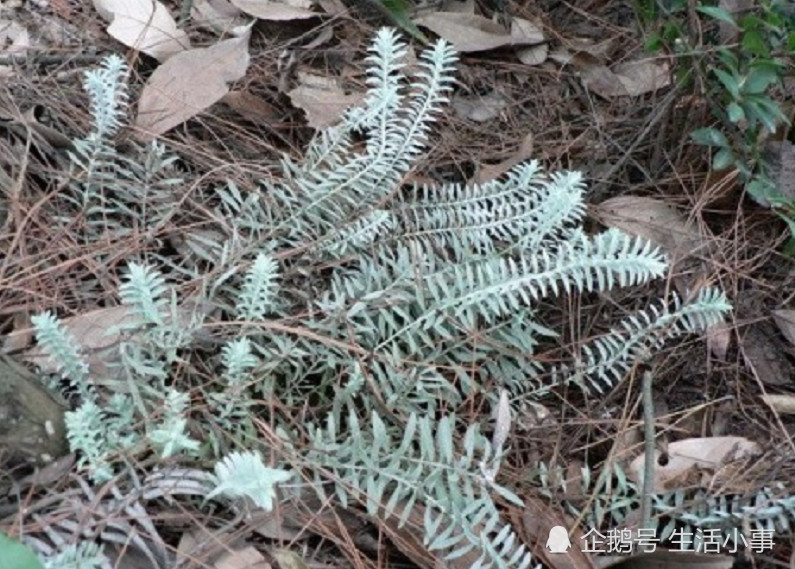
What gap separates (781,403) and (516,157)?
595 mm

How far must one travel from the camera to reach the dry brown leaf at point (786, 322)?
1.67 m

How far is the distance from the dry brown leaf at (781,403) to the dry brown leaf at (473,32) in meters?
0.81

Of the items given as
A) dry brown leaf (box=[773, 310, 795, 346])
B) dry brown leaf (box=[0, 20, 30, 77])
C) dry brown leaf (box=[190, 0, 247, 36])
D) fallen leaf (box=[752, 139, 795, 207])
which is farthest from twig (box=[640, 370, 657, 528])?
dry brown leaf (box=[0, 20, 30, 77])

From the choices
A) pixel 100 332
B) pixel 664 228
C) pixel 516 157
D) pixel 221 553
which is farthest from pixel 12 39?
pixel 664 228

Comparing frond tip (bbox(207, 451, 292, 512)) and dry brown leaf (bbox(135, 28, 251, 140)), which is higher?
dry brown leaf (bbox(135, 28, 251, 140))

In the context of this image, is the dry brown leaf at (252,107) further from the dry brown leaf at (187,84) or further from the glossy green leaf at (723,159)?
the glossy green leaf at (723,159)

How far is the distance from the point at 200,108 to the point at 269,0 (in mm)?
328

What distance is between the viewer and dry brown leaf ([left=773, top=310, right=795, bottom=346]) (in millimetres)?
1671

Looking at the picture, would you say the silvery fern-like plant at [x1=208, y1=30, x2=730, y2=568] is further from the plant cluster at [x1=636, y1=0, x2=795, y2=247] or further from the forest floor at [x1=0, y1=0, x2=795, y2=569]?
the plant cluster at [x1=636, y1=0, x2=795, y2=247]

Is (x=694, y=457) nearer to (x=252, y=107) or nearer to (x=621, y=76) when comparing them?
(x=621, y=76)

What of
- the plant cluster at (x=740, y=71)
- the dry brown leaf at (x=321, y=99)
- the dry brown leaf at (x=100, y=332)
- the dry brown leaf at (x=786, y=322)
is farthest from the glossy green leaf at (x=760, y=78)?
the dry brown leaf at (x=100, y=332)

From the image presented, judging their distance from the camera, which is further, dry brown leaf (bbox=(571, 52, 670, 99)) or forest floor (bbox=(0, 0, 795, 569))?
dry brown leaf (bbox=(571, 52, 670, 99))

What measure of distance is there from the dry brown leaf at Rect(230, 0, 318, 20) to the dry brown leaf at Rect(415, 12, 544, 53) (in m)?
0.22

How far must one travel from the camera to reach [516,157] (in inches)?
71.8
